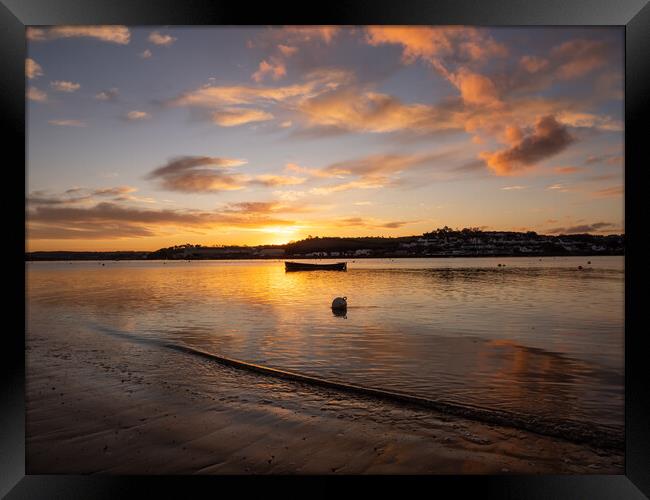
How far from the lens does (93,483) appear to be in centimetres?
352

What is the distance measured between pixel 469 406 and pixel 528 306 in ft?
50.3

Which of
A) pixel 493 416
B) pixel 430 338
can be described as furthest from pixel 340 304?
pixel 493 416

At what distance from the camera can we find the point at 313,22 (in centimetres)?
389

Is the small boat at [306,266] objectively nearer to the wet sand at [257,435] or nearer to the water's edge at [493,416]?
the water's edge at [493,416]

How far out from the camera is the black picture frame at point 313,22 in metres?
3.65

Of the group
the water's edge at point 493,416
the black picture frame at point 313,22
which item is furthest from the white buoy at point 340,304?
the black picture frame at point 313,22

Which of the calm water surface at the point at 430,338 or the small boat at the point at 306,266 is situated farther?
the small boat at the point at 306,266

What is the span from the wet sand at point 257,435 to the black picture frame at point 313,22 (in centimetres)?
69

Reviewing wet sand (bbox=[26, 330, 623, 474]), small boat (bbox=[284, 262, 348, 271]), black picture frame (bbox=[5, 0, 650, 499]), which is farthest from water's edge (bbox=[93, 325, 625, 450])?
small boat (bbox=[284, 262, 348, 271])

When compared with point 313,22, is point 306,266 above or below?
below

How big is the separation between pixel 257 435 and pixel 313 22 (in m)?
4.05

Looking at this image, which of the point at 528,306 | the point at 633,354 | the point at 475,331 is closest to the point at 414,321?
the point at 475,331

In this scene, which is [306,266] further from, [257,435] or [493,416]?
[257,435]

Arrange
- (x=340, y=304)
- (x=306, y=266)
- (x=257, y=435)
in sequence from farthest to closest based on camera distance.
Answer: (x=306, y=266), (x=340, y=304), (x=257, y=435)
